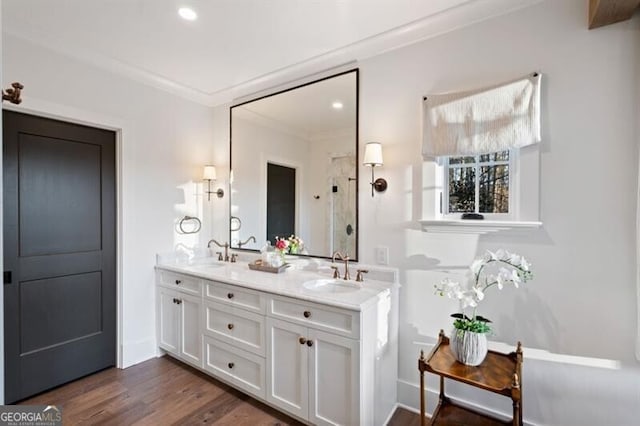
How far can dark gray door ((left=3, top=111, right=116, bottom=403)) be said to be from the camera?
2.32 metres

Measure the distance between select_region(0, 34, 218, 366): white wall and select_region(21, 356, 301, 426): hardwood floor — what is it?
322mm

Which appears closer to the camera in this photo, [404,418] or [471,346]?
[471,346]

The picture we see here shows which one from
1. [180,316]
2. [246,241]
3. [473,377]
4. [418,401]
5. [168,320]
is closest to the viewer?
[473,377]

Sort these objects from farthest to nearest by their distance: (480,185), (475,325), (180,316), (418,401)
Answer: (180,316) → (418,401) → (480,185) → (475,325)

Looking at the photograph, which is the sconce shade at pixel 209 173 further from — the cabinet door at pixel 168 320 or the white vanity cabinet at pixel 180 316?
the cabinet door at pixel 168 320

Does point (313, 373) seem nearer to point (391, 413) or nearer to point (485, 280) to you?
point (391, 413)

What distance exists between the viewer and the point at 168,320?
2977mm

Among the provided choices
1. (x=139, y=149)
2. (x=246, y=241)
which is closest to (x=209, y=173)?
(x=139, y=149)

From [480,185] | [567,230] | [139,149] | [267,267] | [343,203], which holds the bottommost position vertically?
[267,267]

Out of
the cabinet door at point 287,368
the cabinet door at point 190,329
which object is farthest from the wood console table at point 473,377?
the cabinet door at point 190,329

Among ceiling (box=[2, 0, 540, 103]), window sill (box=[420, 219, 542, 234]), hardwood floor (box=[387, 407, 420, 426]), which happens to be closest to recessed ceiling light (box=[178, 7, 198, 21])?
ceiling (box=[2, 0, 540, 103])

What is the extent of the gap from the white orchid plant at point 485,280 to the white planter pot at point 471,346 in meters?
0.03

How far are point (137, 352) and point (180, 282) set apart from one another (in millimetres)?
739

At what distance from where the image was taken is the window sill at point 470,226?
192 cm
